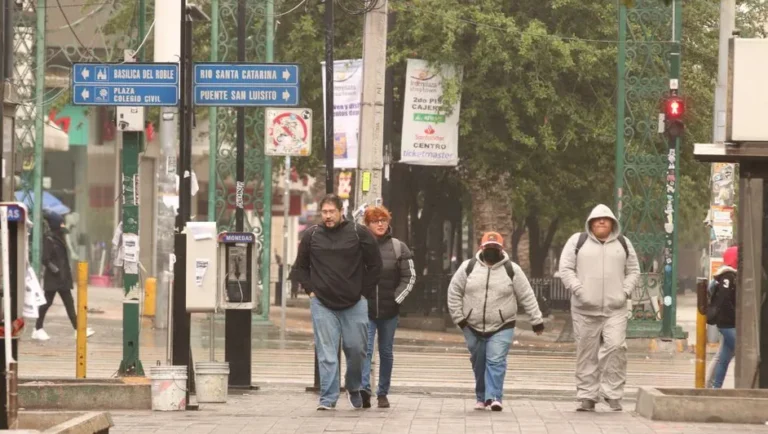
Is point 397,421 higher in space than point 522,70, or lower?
lower

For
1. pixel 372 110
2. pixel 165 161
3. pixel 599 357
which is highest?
pixel 372 110

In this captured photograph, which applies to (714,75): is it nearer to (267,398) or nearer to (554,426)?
(267,398)

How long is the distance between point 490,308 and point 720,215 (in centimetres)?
1351

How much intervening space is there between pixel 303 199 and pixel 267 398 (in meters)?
54.8

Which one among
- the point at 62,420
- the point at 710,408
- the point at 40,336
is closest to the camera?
the point at 62,420

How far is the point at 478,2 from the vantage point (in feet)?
104

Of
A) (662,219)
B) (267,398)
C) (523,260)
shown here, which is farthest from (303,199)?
(267,398)

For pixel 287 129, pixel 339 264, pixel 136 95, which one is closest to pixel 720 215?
pixel 287 129

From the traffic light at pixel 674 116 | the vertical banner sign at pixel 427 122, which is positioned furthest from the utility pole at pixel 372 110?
the vertical banner sign at pixel 427 122

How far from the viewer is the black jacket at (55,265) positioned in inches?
1004

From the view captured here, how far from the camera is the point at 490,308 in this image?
14945 millimetres

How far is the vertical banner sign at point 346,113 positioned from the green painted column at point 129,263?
397 inches

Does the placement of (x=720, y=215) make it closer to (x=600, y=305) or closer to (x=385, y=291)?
(x=600, y=305)

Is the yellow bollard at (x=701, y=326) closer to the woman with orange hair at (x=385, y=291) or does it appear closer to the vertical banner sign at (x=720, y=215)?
the woman with orange hair at (x=385, y=291)
